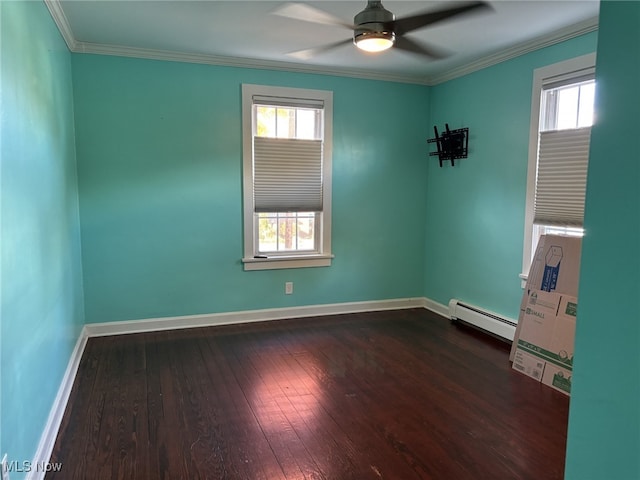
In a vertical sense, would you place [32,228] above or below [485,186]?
below

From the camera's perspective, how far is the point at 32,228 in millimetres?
2129

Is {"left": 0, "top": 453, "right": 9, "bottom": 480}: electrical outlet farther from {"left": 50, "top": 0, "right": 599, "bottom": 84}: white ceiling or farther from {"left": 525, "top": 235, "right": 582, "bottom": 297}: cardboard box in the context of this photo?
{"left": 525, "top": 235, "right": 582, "bottom": 297}: cardboard box

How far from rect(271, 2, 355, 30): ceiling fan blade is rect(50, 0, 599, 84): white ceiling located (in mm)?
74

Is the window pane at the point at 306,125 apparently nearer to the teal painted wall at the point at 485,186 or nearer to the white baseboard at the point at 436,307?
the teal painted wall at the point at 485,186

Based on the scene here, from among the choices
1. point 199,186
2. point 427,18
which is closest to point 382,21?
point 427,18

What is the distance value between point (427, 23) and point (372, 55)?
1660 millimetres

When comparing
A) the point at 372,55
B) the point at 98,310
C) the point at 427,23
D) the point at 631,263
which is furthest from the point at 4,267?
the point at 372,55

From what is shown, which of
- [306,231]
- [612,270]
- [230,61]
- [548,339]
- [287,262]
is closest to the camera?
[612,270]

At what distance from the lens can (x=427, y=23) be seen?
235 centimetres

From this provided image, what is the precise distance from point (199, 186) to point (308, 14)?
81.7 inches

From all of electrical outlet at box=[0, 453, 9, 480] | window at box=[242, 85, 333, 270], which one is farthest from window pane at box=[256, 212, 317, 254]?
electrical outlet at box=[0, 453, 9, 480]

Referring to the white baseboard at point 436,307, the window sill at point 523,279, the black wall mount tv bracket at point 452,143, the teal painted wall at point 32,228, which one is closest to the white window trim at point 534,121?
the window sill at point 523,279

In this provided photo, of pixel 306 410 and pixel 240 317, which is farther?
pixel 240 317

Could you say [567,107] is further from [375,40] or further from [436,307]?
[436,307]
